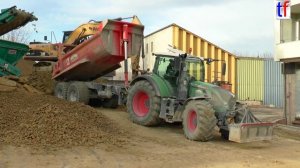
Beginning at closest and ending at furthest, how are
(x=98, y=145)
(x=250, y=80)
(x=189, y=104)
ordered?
1. (x=98, y=145)
2. (x=189, y=104)
3. (x=250, y=80)

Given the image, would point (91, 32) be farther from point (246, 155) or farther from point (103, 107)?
point (246, 155)

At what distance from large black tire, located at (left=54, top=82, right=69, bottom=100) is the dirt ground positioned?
14.4 ft

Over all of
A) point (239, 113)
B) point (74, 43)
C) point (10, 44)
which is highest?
point (74, 43)

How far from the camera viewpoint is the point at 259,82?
3077 centimetres

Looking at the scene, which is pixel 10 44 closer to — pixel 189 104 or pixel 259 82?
pixel 189 104

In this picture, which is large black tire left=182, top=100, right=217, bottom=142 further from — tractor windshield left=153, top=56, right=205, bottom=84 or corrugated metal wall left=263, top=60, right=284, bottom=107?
corrugated metal wall left=263, top=60, right=284, bottom=107

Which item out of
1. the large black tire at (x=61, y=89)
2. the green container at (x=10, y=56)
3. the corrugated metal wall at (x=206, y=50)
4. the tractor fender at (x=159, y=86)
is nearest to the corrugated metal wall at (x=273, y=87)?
the corrugated metal wall at (x=206, y=50)

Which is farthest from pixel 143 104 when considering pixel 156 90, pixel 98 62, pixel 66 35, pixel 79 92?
pixel 66 35

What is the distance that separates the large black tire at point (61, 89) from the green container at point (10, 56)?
1.76m

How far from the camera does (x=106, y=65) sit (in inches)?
660

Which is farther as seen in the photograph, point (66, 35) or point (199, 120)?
point (66, 35)

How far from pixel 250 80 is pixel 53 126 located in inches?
817

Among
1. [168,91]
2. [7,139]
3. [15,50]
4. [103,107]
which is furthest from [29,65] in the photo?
[7,139]

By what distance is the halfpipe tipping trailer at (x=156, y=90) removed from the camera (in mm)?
12484
